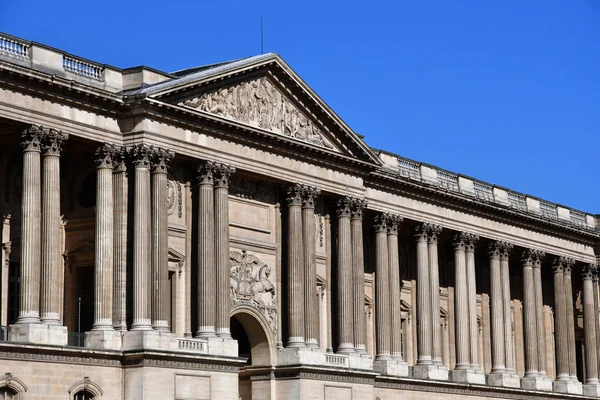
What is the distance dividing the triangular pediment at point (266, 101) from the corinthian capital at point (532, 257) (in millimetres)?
17805

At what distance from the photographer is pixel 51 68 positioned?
53438mm

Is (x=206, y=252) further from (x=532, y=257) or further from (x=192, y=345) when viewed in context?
(x=532, y=257)

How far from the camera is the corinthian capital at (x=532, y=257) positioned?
82312 mm

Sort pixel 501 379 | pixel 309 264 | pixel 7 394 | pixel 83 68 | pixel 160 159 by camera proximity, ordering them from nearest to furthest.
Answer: pixel 7 394 → pixel 83 68 → pixel 160 159 → pixel 309 264 → pixel 501 379

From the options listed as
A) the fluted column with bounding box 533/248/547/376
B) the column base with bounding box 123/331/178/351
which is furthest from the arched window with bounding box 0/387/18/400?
the fluted column with bounding box 533/248/547/376

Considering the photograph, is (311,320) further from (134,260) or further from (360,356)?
(134,260)

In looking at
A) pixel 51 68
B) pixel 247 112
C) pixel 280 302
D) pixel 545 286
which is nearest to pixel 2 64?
pixel 51 68

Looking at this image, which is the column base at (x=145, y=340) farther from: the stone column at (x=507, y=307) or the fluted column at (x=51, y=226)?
the stone column at (x=507, y=307)

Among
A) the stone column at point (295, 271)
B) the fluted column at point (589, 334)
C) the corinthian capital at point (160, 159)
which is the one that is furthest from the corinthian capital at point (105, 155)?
the fluted column at point (589, 334)

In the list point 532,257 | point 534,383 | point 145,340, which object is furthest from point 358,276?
point 532,257

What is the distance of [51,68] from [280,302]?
641 inches

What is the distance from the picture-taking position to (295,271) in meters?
63.1

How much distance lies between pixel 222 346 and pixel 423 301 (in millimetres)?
18445

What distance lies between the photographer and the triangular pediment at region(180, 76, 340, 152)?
59094 millimetres
